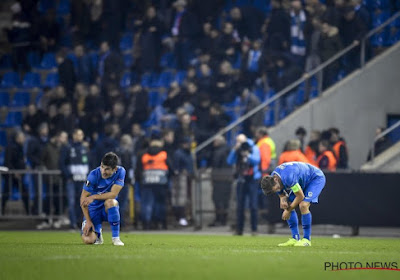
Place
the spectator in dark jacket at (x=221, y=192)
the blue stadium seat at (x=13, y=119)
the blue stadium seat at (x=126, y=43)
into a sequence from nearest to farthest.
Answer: the spectator in dark jacket at (x=221, y=192) < the blue stadium seat at (x=13, y=119) < the blue stadium seat at (x=126, y=43)

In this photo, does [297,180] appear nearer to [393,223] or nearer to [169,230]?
[393,223]

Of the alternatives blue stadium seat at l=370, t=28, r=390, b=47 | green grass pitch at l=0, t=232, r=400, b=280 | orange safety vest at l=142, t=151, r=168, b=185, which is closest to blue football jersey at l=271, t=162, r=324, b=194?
green grass pitch at l=0, t=232, r=400, b=280

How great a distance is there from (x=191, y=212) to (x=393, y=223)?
18.7 feet

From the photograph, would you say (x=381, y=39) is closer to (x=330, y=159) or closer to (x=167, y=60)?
(x=330, y=159)

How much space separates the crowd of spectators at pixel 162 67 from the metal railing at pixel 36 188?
1.99 feet

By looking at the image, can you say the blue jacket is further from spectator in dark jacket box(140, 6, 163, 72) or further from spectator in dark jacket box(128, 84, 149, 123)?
spectator in dark jacket box(140, 6, 163, 72)

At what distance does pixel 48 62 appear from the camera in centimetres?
3192

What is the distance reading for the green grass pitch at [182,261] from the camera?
10.6 m

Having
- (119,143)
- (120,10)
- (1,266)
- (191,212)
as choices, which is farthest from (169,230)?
(1,266)

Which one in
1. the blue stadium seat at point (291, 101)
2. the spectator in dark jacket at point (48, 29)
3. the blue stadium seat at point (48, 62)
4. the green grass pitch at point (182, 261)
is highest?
the spectator in dark jacket at point (48, 29)

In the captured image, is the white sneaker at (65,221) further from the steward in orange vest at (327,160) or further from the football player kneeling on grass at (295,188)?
the football player kneeling on grass at (295,188)

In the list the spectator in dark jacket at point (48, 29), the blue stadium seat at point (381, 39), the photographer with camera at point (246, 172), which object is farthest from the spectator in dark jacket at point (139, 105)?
the blue stadium seat at point (381, 39)

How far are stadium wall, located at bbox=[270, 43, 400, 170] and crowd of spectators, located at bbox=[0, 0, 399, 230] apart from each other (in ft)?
1.18

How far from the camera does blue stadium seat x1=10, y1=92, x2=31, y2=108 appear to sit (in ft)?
102
